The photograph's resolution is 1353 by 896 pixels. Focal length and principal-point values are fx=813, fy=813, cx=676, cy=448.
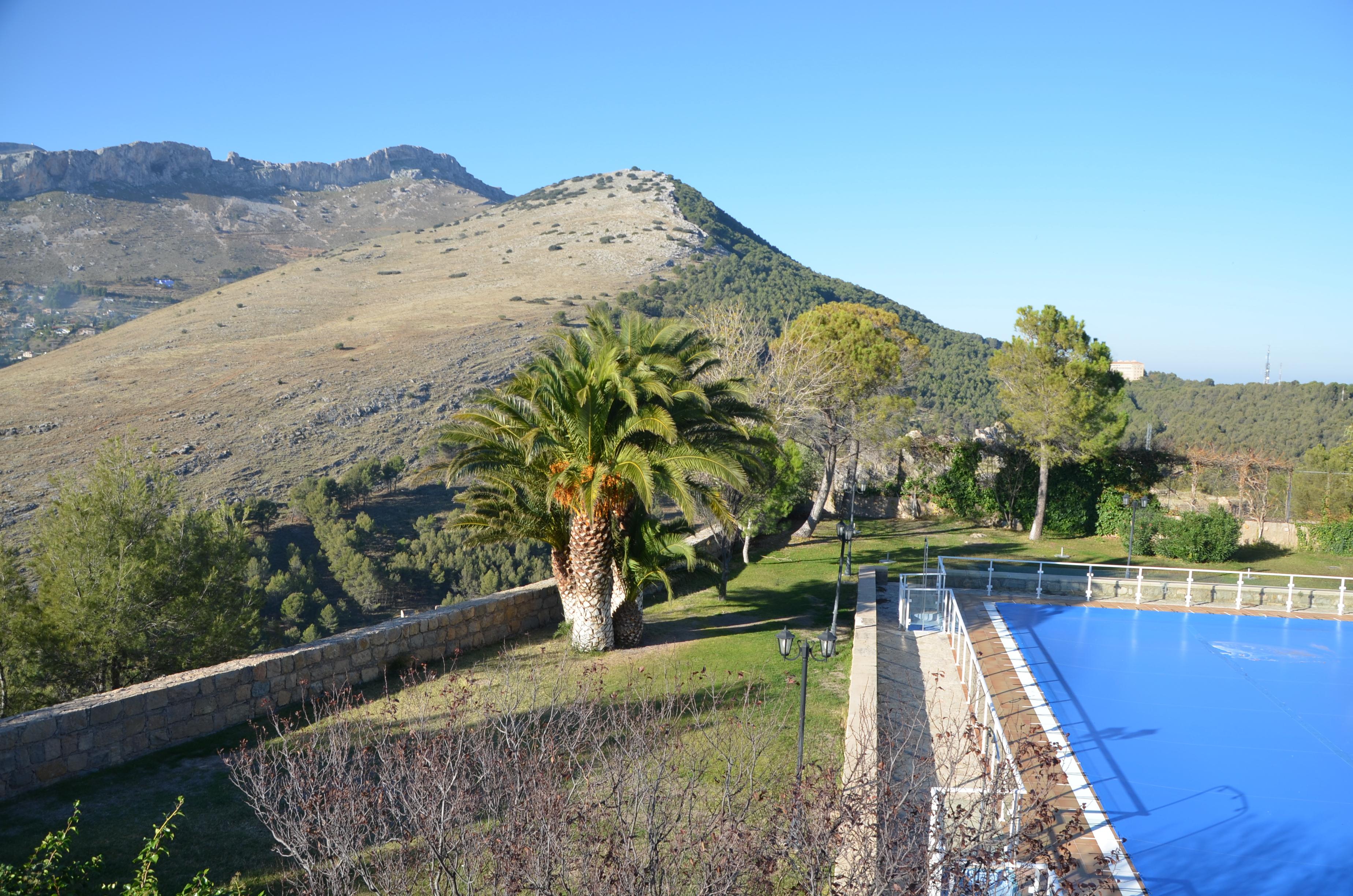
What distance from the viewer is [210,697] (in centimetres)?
871

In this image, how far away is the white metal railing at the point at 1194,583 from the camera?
1611 cm

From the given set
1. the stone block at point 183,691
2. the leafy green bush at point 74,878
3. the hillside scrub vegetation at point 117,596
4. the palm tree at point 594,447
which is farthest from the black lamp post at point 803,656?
the hillside scrub vegetation at point 117,596

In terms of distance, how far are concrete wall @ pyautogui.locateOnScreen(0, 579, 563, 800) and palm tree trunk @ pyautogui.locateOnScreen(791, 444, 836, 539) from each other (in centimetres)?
1123

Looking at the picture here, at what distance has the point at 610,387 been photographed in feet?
36.6

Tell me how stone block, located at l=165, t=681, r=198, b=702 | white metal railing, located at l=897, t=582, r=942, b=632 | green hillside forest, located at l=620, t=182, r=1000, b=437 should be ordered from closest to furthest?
stone block, located at l=165, t=681, r=198, b=702, white metal railing, located at l=897, t=582, r=942, b=632, green hillside forest, located at l=620, t=182, r=1000, b=437

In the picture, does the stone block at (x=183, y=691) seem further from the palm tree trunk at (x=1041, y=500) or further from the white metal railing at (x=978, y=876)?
the palm tree trunk at (x=1041, y=500)

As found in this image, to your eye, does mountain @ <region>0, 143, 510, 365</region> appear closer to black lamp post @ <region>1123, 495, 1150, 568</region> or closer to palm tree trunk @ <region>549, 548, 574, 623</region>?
palm tree trunk @ <region>549, 548, 574, 623</region>

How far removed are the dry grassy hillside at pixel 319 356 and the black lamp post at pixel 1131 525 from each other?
621 inches

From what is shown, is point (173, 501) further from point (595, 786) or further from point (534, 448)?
point (595, 786)

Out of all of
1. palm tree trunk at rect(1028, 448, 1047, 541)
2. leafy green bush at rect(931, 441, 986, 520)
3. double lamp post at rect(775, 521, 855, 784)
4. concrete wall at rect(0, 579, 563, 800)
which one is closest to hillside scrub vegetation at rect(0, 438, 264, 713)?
concrete wall at rect(0, 579, 563, 800)

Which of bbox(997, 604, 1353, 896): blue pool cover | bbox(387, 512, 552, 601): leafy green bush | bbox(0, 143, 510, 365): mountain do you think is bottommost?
bbox(387, 512, 552, 601): leafy green bush

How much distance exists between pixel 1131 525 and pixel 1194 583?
12.1 feet

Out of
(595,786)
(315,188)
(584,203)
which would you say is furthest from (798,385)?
(315,188)

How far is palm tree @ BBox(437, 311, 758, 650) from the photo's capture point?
11031 millimetres
